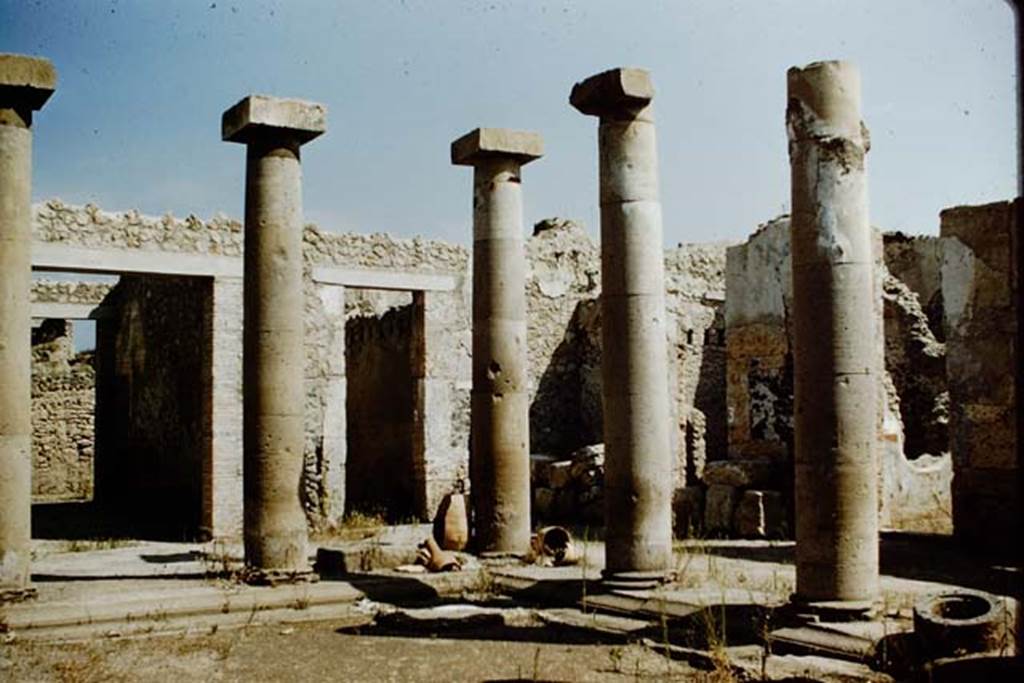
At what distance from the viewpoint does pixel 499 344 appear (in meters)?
10.7

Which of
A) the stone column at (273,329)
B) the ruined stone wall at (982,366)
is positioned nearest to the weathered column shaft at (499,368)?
the stone column at (273,329)

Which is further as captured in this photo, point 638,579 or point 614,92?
point 614,92

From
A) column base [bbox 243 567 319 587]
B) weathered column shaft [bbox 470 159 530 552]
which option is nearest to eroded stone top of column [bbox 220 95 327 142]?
weathered column shaft [bbox 470 159 530 552]

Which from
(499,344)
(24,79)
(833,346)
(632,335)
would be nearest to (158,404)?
(499,344)

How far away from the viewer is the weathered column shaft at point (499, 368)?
1052cm

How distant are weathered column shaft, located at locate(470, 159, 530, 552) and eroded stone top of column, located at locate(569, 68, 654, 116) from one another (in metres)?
2.34

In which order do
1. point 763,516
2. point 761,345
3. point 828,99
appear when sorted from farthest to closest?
point 761,345
point 763,516
point 828,99

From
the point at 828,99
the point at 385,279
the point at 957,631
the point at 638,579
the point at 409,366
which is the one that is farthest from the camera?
the point at 409,366

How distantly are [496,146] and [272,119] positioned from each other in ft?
8.11

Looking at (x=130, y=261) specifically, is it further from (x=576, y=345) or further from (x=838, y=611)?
(x=838, y=611)

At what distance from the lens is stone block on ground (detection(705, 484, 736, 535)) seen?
13172mm

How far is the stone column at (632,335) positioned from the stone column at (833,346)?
1.73 metres

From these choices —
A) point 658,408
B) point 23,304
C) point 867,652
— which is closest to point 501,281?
point 658,408

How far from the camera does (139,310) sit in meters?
16.9
